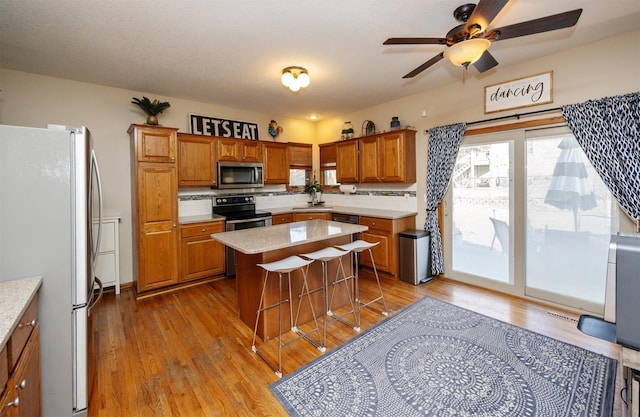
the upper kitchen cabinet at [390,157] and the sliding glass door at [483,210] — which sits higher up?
the upper kitchen cabinet at [390,157]

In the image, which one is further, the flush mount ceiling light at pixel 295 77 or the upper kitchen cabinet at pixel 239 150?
the upper kitchen cabinet at pixel 239 150

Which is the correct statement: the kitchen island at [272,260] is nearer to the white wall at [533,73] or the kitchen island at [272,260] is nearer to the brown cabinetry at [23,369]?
the brown cabinetry at [23,369]

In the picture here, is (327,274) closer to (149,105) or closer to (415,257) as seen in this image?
(415,257)

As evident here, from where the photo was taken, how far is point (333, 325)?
2.87m

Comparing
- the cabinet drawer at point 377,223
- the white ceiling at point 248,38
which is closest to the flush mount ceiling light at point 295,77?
the white ceiling at point 248,38

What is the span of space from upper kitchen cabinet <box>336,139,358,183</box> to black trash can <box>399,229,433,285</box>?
1.49 m

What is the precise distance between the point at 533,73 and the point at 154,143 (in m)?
4.66

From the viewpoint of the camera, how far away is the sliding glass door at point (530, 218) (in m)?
2.97

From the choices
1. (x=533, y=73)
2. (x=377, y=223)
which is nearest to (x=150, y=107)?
(x=377, y=223)

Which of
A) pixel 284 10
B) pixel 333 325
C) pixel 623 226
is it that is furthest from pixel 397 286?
pixel 284 10

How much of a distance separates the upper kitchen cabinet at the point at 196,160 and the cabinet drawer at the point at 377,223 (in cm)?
243

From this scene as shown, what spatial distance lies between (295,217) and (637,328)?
4390mm

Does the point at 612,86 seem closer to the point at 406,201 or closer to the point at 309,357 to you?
Answer: the point at 406,201

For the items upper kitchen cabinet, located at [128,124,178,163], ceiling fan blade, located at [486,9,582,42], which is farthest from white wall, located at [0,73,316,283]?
ceiling fan blade, located at [486,9,582,42]
